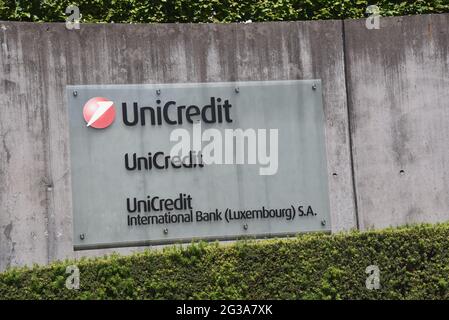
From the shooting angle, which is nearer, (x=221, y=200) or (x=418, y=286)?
(x=418, y=286)

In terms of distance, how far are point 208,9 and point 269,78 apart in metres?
1.50

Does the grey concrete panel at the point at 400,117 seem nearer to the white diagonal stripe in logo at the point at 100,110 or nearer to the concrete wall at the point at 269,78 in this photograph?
the concrete wall at the point at 269,78

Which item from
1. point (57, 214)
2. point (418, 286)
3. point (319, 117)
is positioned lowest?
point (418, 286)

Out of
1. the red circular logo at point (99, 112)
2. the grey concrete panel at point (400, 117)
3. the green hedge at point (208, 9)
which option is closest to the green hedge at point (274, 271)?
the grey concrete panel at point (400, 117)

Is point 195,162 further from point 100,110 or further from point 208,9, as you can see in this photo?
point 208,9

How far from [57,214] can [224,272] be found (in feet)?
5.77

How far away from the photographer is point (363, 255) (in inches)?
286

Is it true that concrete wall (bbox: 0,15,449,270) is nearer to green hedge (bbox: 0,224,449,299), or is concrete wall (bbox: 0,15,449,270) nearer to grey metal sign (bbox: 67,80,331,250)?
grey metal sign (bbox: 67,80,331,250)

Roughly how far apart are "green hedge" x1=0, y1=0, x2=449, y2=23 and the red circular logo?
1.50 m

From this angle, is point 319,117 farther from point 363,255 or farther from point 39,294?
point 39,294

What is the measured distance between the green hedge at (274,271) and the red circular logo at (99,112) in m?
1.47

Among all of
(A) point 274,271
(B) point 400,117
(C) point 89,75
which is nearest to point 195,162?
(C) point 89,75

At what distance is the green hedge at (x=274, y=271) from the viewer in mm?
7047
